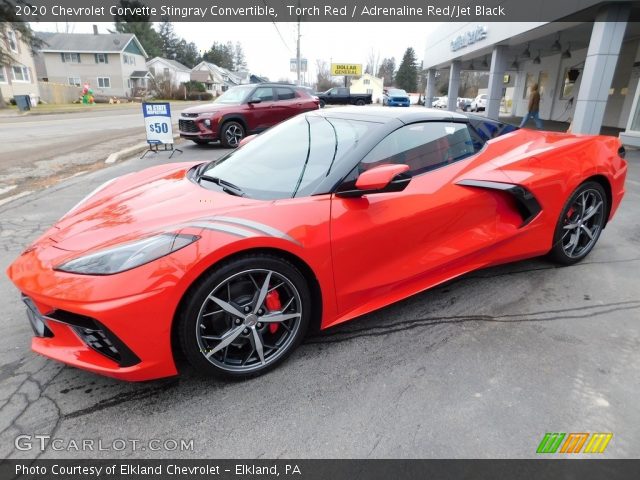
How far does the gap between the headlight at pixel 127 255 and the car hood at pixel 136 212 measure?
2.5 inches

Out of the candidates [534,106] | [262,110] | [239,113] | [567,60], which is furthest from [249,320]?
[567,60]

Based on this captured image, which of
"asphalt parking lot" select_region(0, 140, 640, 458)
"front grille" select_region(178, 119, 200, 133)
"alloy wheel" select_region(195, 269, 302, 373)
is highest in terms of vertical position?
"front grille" select_region(178, 119, 200, 133)

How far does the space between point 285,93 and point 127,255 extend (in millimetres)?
10525

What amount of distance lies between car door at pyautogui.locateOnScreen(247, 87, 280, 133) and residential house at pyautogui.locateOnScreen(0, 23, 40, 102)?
32660 millimetres

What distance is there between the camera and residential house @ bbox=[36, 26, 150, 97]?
2100 inches

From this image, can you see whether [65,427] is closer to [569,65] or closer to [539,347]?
[539,347]

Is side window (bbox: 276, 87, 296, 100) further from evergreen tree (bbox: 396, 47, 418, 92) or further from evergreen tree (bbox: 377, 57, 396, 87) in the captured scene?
evergreen tree (bbox: 377, 57, 396, 87)

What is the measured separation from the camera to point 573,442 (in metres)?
1.87

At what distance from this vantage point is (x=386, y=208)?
2465 millimetres

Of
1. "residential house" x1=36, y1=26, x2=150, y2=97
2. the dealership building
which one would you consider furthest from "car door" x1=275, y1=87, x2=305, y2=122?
"residential house" x1=36, y1=26, x2=150, y2=97

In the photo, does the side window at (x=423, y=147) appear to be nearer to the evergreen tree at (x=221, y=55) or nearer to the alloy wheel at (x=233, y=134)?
the alloy wheel at (x=233, y=134)

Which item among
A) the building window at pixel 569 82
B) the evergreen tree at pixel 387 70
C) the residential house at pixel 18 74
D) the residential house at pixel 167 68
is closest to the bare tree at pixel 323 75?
the evergreen tree at pixel 387 70

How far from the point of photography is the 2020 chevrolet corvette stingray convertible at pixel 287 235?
193 centimetres

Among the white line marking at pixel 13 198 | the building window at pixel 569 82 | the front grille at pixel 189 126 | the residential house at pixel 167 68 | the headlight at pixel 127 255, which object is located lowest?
the white line marking at pixel 13 198
